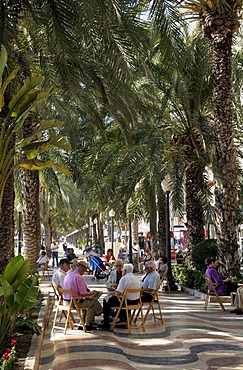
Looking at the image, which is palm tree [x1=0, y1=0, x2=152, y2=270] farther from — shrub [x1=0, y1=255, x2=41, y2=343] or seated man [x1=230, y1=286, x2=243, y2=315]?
seated man [x1=230, y1=286, x2=243, y2=315]

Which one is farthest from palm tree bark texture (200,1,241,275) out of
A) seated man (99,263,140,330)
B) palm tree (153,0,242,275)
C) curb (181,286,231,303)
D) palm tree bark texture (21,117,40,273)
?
palm tree bark texture (21,117,40,273)

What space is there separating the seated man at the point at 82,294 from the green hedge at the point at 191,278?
6027 mm

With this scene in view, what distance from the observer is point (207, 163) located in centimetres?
1842

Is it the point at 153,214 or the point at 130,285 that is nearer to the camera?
the point at 130,285

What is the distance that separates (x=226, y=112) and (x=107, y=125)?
6.27m

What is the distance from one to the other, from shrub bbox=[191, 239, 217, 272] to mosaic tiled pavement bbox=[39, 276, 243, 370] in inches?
214

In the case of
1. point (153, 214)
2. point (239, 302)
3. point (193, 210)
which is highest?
point (153, 214)

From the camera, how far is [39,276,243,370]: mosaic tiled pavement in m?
7.82

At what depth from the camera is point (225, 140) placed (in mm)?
15250

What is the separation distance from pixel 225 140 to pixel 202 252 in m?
4.13

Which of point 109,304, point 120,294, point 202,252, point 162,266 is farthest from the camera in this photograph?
point 202,252

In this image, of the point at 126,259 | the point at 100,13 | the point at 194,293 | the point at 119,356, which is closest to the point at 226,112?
the point at 194,293

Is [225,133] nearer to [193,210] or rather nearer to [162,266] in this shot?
[193,210]

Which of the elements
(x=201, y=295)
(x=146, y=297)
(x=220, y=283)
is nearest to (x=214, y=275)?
(x=220, y=283)
